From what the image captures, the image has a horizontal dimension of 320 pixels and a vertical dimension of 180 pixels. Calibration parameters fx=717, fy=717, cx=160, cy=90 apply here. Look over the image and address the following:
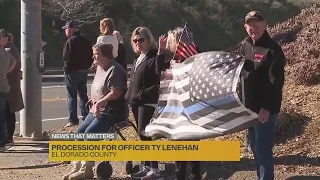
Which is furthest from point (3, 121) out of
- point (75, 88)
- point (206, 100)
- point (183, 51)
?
point (206, 100)

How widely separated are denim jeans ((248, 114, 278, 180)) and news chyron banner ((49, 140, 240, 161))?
0.20 metres

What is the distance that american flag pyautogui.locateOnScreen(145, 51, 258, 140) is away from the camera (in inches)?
275

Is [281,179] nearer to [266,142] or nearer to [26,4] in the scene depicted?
[266,142]

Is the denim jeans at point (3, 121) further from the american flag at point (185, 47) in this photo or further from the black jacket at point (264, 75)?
the black jacket at point (264, 75)

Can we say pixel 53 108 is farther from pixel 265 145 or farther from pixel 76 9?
pixel 76 9

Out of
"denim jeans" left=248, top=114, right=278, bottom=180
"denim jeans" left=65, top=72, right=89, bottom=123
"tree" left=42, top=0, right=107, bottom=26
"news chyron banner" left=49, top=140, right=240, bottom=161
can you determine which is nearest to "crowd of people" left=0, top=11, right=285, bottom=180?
"denim jeans" left=248, top=114, right=278, bottom=180

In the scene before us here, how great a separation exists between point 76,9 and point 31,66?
29.9 metres

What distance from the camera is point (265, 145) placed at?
7.17m

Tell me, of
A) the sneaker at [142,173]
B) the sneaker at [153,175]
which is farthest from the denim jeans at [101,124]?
the sneaker at [153,175]

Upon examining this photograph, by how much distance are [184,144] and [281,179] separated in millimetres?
1399

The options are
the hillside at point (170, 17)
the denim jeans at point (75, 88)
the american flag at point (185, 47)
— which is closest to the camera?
the american flag at point (185, 47)

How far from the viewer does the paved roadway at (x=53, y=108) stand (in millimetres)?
15969

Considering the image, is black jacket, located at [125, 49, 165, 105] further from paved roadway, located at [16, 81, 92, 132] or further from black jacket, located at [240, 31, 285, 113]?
paved roadway, located at [16, 81, 92, 132]

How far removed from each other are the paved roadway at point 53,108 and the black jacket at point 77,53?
290 cm
